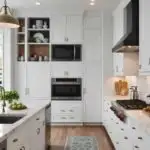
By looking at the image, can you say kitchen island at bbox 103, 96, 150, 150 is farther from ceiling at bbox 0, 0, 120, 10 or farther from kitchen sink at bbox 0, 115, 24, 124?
ceiling at bbox 0, 0, 120, 10

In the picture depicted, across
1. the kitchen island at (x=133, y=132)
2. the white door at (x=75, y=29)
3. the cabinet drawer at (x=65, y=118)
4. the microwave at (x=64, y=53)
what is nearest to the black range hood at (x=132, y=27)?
the kitchen island at (x=133, y=132)

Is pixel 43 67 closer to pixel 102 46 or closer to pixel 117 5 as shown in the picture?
pixel 102 46

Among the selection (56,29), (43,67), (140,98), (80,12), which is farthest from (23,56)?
(140,98)

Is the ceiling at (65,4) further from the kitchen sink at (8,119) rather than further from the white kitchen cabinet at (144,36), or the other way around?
the kitchen sink at (8,119)

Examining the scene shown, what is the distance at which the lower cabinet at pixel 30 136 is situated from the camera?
2455 millimetres

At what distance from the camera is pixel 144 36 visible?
384cm

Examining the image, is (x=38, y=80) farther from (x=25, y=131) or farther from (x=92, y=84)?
(x=25, y=131)

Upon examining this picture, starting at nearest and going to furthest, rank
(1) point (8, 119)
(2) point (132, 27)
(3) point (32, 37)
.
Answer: (1) point (8, 119), (2) point (132, 27), (3) point (32, 37)

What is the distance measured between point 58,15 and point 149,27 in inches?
143

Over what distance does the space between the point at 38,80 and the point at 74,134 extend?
1.76 metres

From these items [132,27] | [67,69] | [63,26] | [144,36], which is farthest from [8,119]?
[63,26]

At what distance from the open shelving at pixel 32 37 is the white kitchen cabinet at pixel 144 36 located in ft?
11.0

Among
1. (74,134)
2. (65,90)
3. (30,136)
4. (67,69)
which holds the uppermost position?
(67,69)

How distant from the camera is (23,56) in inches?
275
